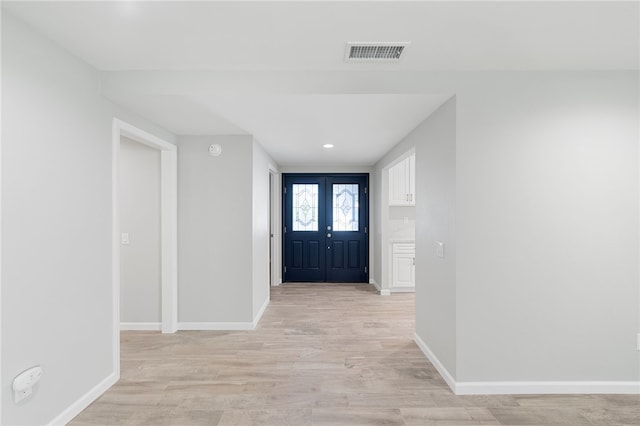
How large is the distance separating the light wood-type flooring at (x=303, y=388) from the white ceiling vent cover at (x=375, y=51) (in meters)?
2.39

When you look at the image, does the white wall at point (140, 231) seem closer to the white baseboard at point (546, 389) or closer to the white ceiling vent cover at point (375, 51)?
the white ceiling vent cover at point (375, 51)

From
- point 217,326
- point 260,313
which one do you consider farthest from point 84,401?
point 260,313

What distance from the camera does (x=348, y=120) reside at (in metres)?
3.38

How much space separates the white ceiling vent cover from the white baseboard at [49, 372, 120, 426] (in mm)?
2918

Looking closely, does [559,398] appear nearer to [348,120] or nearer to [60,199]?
[348,120]

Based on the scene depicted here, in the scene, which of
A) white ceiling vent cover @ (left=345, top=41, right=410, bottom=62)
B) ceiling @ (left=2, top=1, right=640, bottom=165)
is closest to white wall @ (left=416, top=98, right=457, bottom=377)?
ceiling @ (left=2, top=1, right=640, bottom=165)

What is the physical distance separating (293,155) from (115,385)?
3.72 m

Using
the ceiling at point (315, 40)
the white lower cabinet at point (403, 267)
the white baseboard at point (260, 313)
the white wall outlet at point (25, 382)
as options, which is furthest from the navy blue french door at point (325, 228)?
the white wall outlet at point (25, 382)

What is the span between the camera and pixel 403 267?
19.5 ft

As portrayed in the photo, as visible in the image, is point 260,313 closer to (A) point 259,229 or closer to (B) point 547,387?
(A) point 259,229

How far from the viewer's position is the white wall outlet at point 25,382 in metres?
1.83

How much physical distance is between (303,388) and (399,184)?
4228 mm

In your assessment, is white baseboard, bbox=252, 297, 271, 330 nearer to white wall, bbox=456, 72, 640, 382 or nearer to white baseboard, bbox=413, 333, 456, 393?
white baseboard, bbox=413, 333, 456, 393

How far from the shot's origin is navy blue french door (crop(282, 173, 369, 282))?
22.1ft
